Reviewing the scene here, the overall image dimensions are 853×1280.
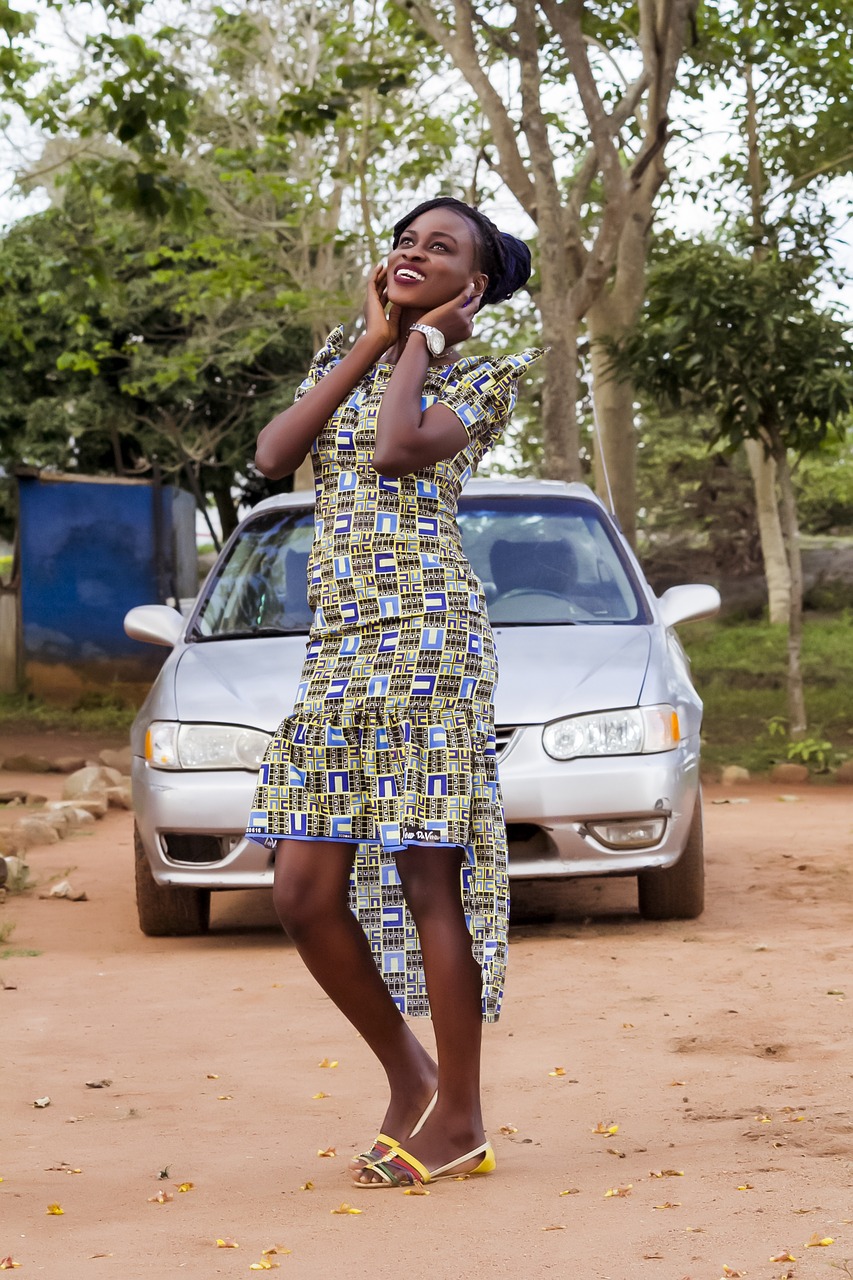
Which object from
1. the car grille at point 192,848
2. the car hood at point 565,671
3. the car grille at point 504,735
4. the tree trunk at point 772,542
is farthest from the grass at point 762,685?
the car grille at point 192,848

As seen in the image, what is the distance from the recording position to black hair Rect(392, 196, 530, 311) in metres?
3.41

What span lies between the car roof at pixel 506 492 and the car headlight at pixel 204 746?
1.30 m

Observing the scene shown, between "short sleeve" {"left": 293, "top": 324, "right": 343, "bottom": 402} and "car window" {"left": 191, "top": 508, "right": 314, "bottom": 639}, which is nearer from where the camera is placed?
"short sleeve" {"left": 293, "top": 324, "right": 343, "bottom": 402}

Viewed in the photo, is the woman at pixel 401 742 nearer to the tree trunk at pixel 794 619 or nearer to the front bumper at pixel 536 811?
the front bumper at pixel 536 811

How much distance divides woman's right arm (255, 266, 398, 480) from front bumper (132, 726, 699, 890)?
Answer: 8.29 ft

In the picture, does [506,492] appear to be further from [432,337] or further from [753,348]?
[753,348]

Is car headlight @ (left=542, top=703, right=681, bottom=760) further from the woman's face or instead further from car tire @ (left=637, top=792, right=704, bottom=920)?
the woman's face

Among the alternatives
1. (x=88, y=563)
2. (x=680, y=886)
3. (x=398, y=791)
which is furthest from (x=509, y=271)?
(x=88, y=563)

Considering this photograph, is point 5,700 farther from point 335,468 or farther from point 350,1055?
point 335,468

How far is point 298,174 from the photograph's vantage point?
20.4 meters

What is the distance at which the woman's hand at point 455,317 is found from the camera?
3.32 m

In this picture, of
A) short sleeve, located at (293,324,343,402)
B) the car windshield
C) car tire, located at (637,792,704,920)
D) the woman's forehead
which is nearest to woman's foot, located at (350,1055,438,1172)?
short sleeve, located at (293,324,343,402)

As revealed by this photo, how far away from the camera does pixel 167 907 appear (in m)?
6.27

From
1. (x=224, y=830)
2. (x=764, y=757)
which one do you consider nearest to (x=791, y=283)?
(x=764, y=757)
